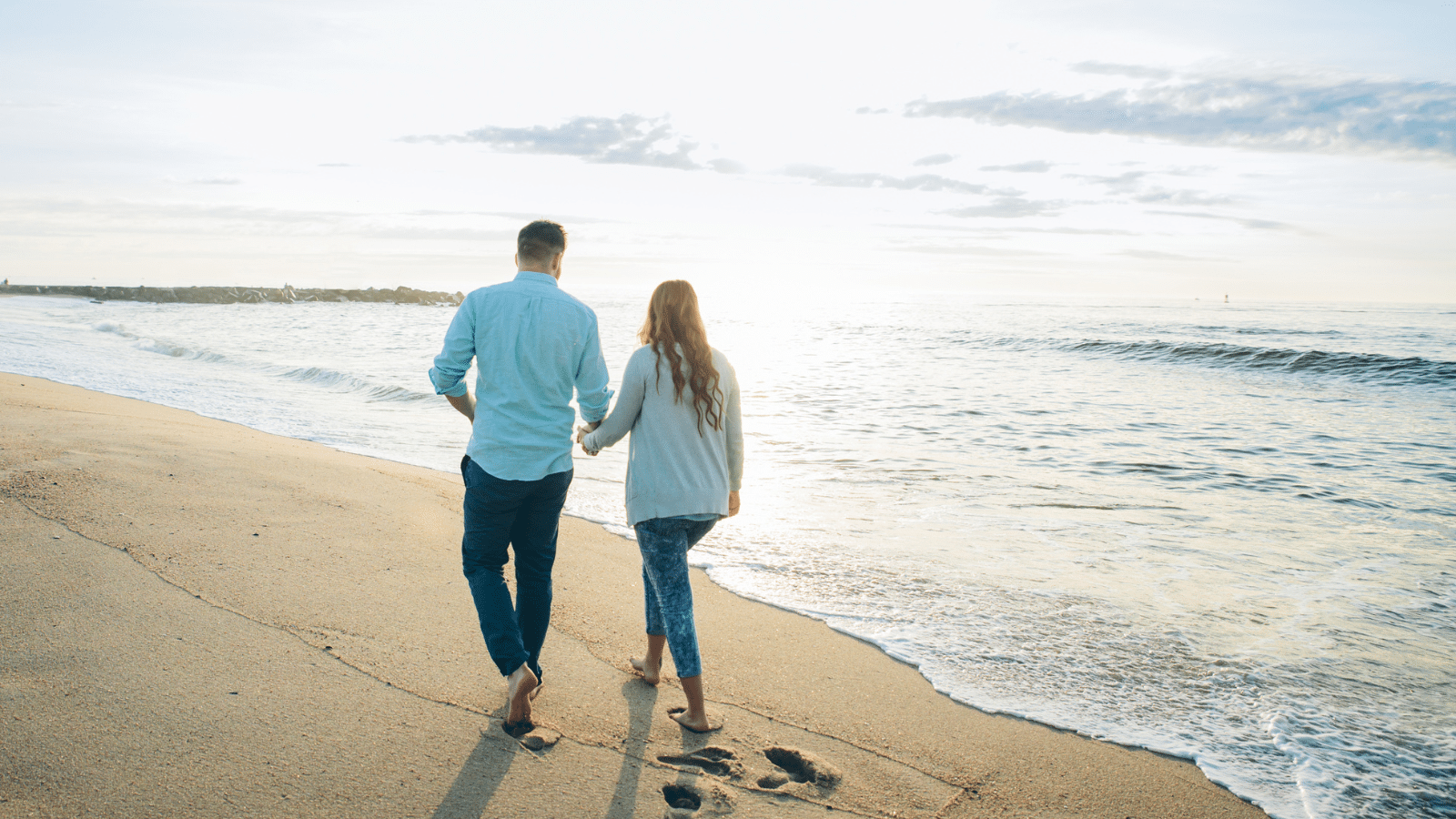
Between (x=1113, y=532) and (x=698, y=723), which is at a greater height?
(x=698, y=723)

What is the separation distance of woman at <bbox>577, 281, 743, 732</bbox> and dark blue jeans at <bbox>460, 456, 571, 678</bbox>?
0.30 meters

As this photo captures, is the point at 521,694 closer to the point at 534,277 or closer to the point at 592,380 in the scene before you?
the point at 592,380

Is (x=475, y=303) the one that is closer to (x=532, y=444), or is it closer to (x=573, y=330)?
(x=573, y=330)

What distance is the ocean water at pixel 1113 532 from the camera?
153 inches

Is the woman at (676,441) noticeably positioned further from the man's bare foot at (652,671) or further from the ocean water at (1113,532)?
the ocean water at (1113,532)

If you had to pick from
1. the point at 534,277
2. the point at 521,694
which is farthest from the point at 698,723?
the point at 534,277

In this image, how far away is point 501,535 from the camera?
3.22 m

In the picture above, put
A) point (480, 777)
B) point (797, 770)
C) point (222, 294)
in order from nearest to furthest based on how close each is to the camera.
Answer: point (480, 777) → point (797, 770) → point (222, 294)

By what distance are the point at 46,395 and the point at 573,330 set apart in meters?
11.5

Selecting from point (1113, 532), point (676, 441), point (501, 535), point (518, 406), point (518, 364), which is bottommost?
point (1113, 532)

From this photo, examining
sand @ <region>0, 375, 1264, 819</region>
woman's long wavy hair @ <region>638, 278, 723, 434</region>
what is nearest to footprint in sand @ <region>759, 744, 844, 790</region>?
sand @ <region>0, 375, 1264, 819</region>

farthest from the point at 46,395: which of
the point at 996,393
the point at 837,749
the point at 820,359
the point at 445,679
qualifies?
the point at 820,359

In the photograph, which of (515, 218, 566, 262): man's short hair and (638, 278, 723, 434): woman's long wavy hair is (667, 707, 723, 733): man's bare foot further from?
(515, 218, 566, 262): man's short hair

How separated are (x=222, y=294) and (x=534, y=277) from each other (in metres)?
78.9
